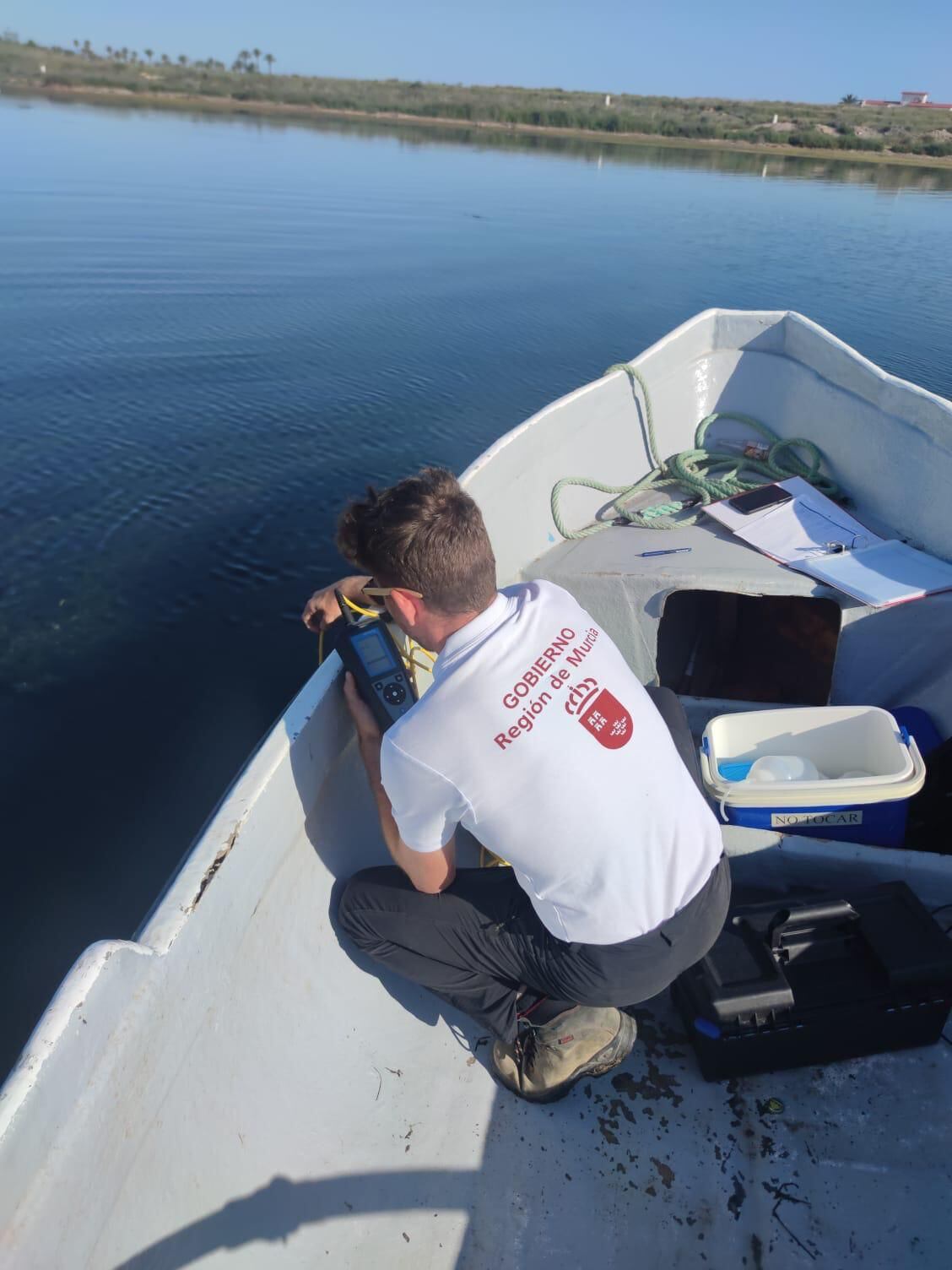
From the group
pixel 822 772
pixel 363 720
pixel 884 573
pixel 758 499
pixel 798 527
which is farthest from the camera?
pixel 758 499

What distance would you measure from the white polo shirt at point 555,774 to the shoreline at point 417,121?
37.7 metres

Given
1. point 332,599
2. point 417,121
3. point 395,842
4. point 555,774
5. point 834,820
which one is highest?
point 417,121

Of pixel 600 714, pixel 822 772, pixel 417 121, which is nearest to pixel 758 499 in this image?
pixel 822 772

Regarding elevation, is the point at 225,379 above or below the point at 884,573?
below

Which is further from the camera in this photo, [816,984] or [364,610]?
[364,610]

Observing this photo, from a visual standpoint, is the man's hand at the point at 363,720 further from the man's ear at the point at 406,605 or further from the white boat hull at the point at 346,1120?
the man's ear at the point at 406,605

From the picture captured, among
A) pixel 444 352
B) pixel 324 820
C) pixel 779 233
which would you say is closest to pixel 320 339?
pixel 444 352

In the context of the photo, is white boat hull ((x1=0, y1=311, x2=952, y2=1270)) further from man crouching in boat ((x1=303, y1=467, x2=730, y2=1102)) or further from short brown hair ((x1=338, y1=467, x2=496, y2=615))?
short brown hair ((x1=338, y1=467, x2=496, y2=615))

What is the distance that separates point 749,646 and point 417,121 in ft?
151

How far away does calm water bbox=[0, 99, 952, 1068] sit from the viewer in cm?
360

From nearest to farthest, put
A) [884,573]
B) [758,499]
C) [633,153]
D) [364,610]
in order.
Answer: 1. [364,610]
2. [884,573]
3. [758,499]
4. [633,153]

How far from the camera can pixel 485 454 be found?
3.26m

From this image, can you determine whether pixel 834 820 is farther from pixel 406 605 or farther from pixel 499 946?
→ pixel 406 605

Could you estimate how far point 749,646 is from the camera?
155 inches
